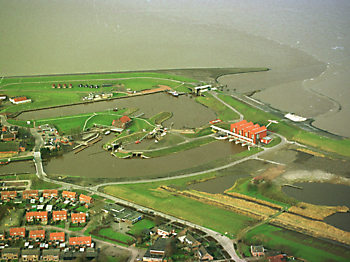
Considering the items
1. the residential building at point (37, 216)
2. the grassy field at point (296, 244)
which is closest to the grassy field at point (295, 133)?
the grassy field at point (296, 244)

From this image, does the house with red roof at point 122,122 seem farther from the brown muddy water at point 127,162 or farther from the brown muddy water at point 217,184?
the brown muddy water at point 217,184

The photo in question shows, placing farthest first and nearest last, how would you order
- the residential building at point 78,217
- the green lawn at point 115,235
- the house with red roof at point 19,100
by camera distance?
the house with red roof at point 19,100, the residential building at point 78,217, the green lawn at point 115,235

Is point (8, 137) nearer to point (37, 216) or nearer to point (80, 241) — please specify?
point (37, 216)

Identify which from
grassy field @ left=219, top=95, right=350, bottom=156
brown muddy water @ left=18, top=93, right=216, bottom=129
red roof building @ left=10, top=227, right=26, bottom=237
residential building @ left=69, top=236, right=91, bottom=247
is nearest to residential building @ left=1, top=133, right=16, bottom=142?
brown muddy water @ left=18, top=93, right=216, bottom=129

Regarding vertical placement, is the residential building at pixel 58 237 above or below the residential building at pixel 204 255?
below

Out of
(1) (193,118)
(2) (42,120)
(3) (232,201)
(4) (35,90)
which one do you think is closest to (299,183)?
(3) (232,201)

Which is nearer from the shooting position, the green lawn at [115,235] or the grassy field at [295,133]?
the green lawn at [115,235]

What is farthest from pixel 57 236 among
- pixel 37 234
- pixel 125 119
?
pixel 125 119
